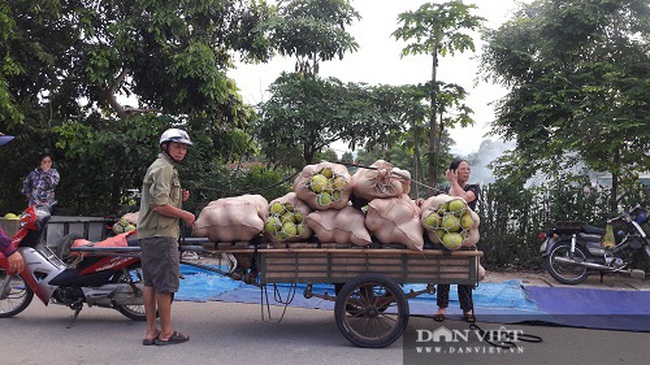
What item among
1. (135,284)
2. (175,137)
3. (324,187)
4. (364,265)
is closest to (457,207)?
(364,265)

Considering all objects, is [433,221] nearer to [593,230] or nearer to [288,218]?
[288,218]

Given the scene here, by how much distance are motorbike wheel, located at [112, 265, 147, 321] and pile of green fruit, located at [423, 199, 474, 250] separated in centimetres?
297

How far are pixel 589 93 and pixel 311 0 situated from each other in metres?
5.09

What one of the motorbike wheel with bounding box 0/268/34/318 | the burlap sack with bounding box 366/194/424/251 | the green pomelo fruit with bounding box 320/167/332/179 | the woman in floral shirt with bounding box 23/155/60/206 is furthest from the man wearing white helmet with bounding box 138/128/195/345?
the woman in floral shirt with bounding box 23/155/60/206

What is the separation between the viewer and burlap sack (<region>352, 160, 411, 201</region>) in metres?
5.09

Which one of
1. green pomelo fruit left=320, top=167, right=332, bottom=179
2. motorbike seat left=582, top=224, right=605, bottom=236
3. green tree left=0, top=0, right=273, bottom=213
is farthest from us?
green tree left=0, top=0, right=273, bottom=213

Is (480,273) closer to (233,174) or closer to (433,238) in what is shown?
(433,238)

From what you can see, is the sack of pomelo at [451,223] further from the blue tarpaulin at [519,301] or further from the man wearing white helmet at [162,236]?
the man wearing white helmet at [162,236]

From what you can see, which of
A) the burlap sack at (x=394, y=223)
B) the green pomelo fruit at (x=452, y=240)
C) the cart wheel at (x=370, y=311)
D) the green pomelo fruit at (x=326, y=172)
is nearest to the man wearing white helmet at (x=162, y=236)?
the green pomelo fruit at (x=326, y=172)

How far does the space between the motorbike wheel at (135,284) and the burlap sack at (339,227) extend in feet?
6.56

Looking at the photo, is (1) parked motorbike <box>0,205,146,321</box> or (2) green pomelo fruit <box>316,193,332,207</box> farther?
(1) parked motorbike <box>0,205,146,321</box>

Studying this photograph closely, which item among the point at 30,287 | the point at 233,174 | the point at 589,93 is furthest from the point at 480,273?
the point at 233,174

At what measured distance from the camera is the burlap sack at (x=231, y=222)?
5043mm

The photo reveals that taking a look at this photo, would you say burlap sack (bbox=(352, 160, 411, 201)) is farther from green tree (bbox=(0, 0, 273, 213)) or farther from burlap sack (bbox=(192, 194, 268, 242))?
green tree (bbox=(0, 0, 273, 213))
